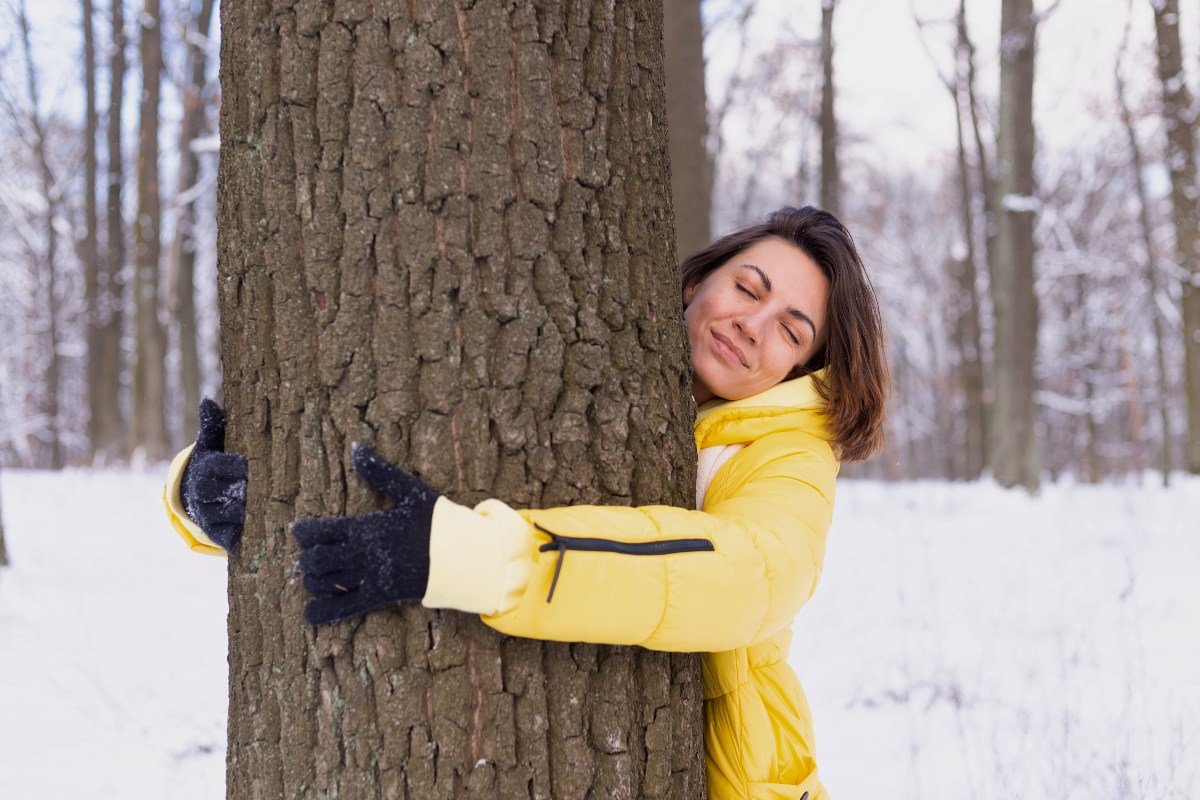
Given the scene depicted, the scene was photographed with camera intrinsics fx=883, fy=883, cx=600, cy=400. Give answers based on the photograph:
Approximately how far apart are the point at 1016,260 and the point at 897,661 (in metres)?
7.47

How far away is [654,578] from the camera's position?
1.32m

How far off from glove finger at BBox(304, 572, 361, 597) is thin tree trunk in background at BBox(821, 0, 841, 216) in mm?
10715

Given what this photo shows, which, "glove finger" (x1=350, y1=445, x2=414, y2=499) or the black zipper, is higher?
"glove finger" (x1=350, y1=445, x2=414, y2=499)

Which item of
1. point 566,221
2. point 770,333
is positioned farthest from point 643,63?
point 770,333

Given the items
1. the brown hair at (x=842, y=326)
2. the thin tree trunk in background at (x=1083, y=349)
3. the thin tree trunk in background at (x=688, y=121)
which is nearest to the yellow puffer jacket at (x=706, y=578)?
the brown hair at (x=842, y=326)

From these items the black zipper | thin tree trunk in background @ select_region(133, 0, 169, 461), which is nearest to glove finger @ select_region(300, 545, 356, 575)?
the black zipper

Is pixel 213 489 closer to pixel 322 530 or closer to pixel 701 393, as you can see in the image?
pixel 322 530

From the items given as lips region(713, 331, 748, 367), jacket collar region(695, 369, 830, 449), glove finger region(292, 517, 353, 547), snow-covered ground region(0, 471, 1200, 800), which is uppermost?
lips region(713, 331, 748, 367)

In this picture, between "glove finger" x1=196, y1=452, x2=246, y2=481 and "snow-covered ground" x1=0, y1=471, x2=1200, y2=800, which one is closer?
"glove finger" x1=196, y1=452, x2=246, y2=481

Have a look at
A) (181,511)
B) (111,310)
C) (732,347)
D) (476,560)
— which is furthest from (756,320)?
(111,310)

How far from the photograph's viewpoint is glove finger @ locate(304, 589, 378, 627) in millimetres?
1322

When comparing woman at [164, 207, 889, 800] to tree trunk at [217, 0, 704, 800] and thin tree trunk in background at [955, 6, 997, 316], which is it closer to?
tree trunk at [217, 0, 704, 800]

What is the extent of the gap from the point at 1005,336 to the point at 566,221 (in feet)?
34.1

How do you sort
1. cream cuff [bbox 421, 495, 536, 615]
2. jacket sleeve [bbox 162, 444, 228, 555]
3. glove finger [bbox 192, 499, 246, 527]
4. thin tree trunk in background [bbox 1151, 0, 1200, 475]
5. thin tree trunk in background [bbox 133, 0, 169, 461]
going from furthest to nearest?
thin tree trunk in background [bbox 133, 0, 169, 461]
thin tree trunk in background [bbox 1151, 0, 1200, 475]
jacket sleeve [bbox 162, 444, 228, 555]
glove finger [bbox 192, 499, 246, 527]
cream cuff [bbox 421, 495, 536, 615]
